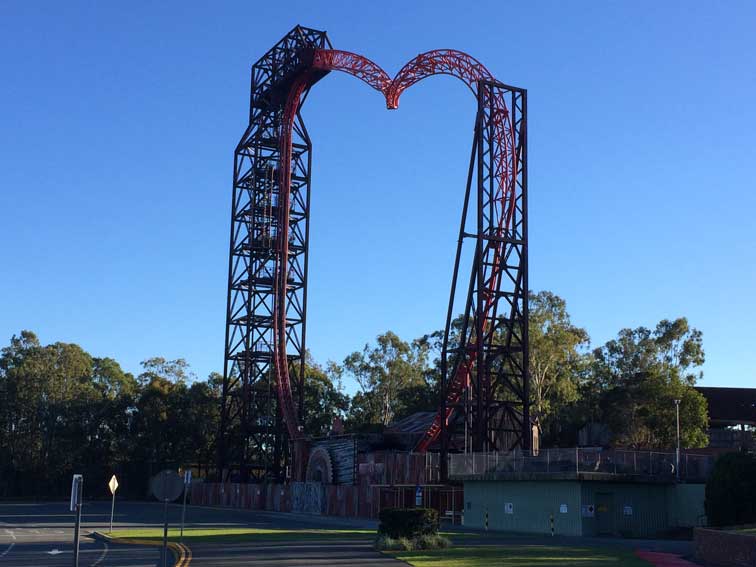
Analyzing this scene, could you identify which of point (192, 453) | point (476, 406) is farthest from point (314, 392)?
point (476, 406)

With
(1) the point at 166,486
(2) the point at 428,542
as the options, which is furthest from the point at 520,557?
(1) the point at 166,486

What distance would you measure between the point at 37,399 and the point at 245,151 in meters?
39.0

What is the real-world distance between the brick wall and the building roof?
6322cm

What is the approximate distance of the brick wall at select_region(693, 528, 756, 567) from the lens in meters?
23.9

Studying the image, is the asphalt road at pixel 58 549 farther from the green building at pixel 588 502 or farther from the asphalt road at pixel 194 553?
the green building at pixel 588 502

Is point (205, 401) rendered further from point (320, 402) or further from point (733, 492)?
point (733, 492)

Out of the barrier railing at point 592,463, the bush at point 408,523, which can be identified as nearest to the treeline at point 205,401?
the barrier railing at point 592,463

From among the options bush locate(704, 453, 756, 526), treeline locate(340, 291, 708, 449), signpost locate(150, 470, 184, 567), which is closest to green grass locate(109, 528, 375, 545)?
bush locate(704, 453, 756, 526)

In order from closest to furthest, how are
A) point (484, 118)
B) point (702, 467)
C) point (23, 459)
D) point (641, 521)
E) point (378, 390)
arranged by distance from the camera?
1. point (641, 521)
2. point (702, 467)
3. point (484, 118)
4. point (23, 459)
5. point (378, 390)

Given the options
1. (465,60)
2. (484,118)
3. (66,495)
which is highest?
(465,60)

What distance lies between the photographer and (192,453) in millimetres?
97438

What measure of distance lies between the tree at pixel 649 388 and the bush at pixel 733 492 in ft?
144

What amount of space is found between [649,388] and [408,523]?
178ft

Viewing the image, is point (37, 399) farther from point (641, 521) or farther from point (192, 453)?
point (641, 521)
